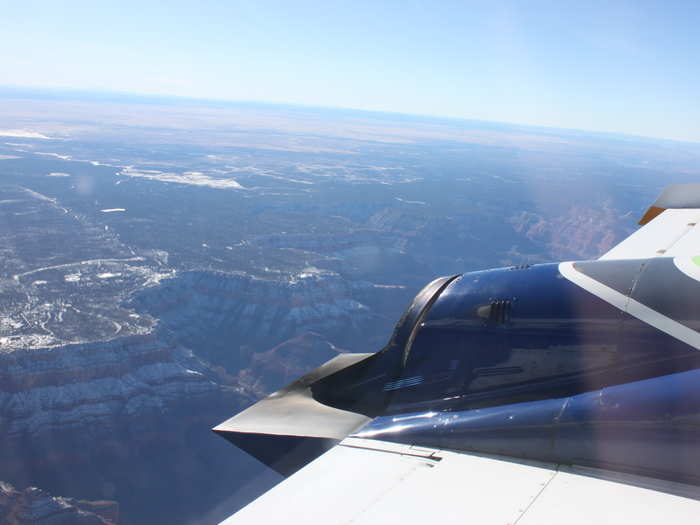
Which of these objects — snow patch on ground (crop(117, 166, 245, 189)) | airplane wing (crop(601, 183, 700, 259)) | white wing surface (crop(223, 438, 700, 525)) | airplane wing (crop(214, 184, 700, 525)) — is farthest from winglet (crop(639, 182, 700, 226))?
snow patch on ground (crop(117, 166, 245, 189))

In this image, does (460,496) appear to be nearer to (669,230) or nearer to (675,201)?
(669,230)

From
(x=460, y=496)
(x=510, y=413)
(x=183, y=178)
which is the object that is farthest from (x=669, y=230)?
(x=183, y=178)

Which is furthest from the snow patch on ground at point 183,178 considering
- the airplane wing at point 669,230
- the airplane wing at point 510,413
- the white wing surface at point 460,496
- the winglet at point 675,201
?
the white wing surface at point 460,496

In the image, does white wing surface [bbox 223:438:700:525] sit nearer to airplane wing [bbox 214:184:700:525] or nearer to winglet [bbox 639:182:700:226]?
airplane wing [bbox 214:184:700:525]

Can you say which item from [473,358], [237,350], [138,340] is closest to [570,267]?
[473,358]

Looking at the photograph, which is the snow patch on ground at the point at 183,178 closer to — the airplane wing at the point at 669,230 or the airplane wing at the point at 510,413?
the airplane wing at the point at 669,230

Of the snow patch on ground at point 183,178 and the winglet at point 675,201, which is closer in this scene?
the winglet at point 675,201
